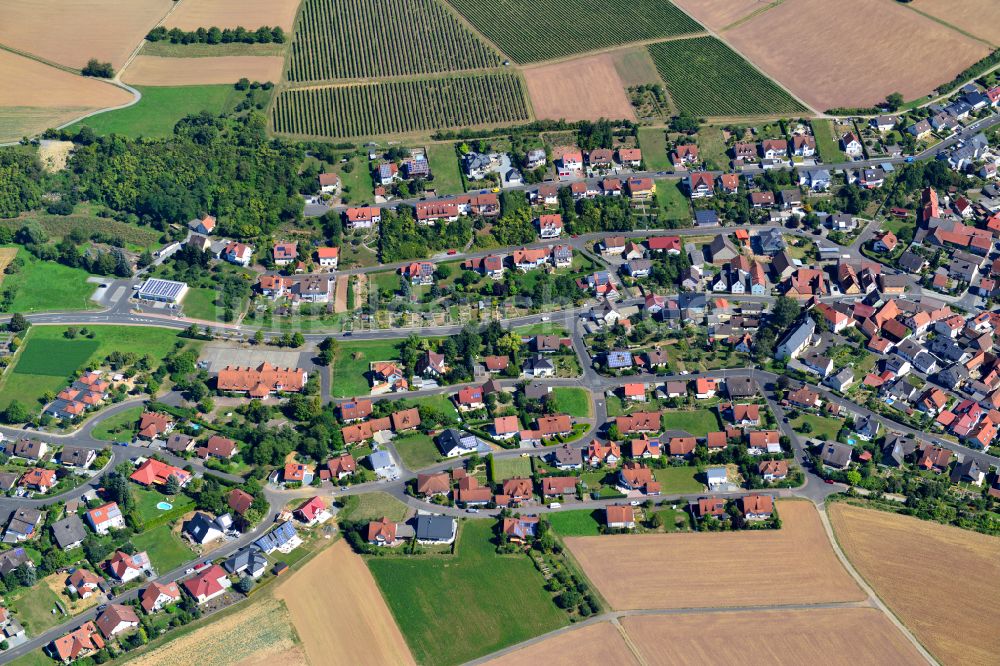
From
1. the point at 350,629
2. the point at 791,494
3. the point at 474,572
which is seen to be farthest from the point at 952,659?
the point at 350,629

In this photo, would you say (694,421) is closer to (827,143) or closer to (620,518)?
(620,518)

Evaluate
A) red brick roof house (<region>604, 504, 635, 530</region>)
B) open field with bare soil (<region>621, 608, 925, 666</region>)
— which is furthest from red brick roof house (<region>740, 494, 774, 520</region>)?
open field with bare soil (<region>621, 608, 925, 666</region>)

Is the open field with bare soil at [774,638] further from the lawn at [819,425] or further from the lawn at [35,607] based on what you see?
the lawn at [35,607]

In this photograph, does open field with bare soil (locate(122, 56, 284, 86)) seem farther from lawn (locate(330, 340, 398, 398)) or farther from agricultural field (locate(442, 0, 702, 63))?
lawn (locate(330, 340, 398, 398))

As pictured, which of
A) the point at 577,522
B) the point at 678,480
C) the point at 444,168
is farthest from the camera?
the point at 444,168

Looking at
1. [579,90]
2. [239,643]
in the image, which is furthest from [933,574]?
[579,90]

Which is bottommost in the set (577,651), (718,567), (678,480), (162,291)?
(577,651)

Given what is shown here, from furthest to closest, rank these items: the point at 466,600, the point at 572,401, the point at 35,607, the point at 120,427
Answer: the point at 572,401, the point at 120,427, the point at 35,607, the point at 466,600
